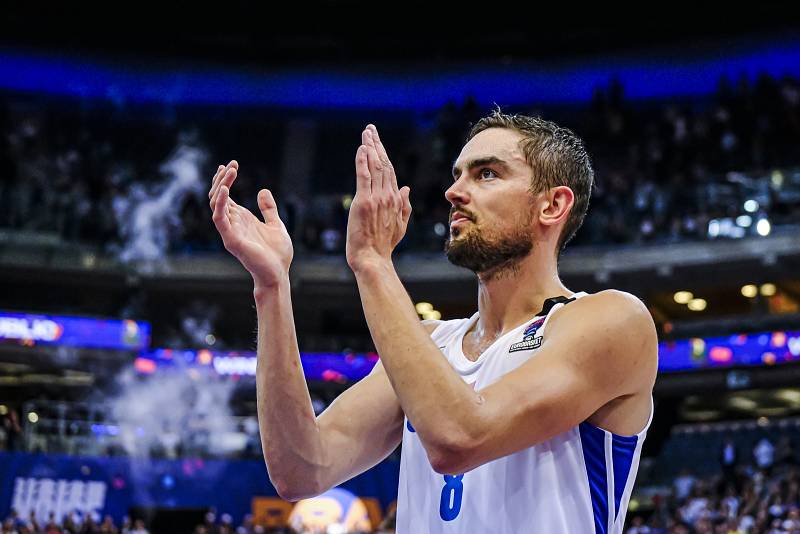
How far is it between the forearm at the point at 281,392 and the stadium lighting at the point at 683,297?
21.7 metres

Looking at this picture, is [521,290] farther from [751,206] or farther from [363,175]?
[751,206]

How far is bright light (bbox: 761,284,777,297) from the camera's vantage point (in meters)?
22.2

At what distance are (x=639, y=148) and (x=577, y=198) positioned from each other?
2347 centimetres

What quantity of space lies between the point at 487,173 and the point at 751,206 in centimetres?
1834

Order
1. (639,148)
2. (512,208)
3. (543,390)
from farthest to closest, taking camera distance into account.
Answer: (639,148) < (512,208) < (543,390)

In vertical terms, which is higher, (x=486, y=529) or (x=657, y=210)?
(x=657, y=210)

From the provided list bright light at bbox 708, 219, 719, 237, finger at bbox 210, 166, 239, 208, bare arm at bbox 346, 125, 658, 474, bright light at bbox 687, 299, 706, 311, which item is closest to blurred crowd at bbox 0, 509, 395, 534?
bright light at bbox 708, 219, 719, 237

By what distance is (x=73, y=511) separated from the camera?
20.9 m

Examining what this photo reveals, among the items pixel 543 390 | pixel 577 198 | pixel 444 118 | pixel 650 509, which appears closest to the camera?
pixel 543 390

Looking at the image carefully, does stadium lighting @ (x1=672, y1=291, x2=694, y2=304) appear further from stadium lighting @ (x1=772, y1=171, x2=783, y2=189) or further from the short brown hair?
the short brown hair

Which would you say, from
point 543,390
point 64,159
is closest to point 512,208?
point 543,390

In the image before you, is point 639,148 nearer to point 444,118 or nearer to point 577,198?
point 444,118

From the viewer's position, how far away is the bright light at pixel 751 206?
1967 centimetres

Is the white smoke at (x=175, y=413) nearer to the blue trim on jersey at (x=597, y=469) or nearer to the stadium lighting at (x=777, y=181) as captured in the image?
the stadium lighting at (x=777, y=181)
